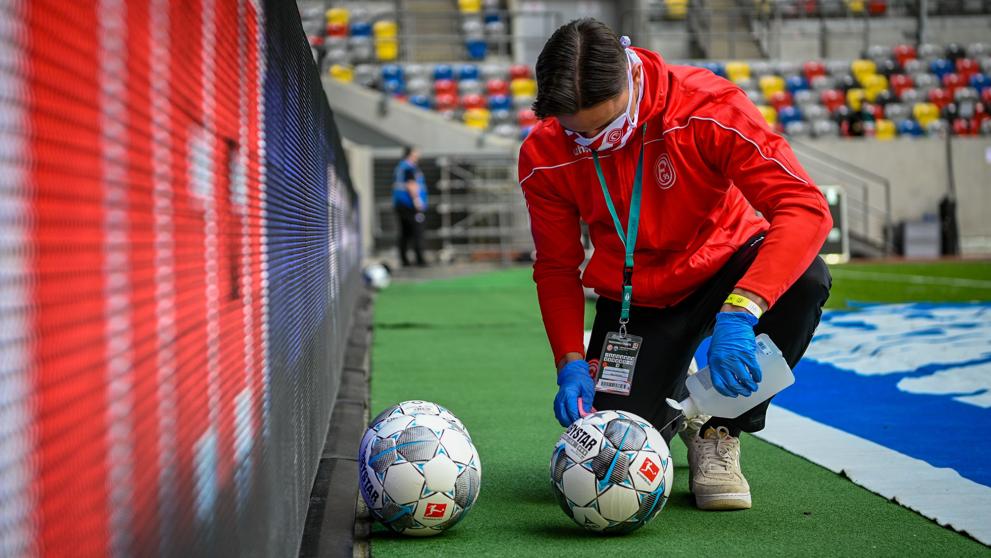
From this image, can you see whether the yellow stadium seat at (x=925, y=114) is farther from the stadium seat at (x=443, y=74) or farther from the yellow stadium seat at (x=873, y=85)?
the stadium seat at (x=443, y=74)

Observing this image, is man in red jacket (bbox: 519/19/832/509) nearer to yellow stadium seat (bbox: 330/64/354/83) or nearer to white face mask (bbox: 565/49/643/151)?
white face mask (bbox: 565/49/643/151)

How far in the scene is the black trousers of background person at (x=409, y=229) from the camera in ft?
55.4

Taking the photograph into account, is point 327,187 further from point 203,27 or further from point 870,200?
point 870,200

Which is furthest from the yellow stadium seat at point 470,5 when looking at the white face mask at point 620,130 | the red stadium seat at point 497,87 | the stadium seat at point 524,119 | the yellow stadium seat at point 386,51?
the white face mask at point 620,130

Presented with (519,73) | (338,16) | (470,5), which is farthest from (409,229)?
(470,5)

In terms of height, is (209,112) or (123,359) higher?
(209,112)

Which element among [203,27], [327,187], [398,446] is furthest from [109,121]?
[327,187]

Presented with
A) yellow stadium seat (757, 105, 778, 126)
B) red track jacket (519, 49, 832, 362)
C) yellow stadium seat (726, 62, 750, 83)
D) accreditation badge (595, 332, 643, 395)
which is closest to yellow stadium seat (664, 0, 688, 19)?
yellow stadium seat (726, 62, 750, 83)

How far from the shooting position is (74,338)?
3.06ft

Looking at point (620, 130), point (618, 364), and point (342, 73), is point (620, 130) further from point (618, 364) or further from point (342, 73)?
point (342, 73)

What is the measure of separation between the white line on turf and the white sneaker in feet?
31.5

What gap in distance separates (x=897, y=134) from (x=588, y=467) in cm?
2233

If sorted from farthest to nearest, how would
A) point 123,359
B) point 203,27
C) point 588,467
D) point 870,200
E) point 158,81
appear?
1. point 870,200
2. point 588,467
3. point 203,27
4. point 158,81
5. point 123,359

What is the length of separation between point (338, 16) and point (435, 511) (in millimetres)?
22897
